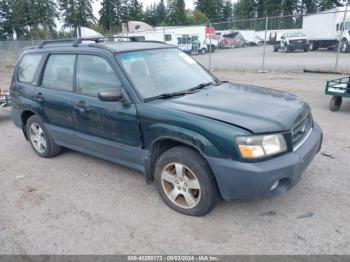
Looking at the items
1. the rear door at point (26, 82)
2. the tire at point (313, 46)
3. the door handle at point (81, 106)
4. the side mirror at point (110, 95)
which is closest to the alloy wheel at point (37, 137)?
the rear door at point (26, 82)

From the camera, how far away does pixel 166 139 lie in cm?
341

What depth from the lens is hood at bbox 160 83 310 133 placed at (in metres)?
3.01

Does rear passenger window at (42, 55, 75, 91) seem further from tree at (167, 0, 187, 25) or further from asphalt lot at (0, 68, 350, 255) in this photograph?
tree at (167, 0, 187, 25)

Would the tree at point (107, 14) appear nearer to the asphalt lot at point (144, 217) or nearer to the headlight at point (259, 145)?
the asphalt lot at point (144, 217)

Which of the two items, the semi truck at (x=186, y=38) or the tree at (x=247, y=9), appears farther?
the tree at (x=247, y=9)

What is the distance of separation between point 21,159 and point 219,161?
3.76 metres

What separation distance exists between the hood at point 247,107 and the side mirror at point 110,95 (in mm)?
506

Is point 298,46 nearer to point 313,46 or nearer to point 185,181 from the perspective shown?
point 313,46

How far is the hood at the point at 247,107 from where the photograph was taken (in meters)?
3.01

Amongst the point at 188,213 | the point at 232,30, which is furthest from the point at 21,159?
the point at 232,30

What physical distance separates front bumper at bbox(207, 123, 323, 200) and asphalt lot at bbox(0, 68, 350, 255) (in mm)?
429

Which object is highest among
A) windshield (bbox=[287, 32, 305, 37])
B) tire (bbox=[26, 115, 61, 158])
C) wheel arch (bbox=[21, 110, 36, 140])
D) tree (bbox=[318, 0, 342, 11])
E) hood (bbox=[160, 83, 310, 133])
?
tree (bbox=[318, 0, 342, 11])

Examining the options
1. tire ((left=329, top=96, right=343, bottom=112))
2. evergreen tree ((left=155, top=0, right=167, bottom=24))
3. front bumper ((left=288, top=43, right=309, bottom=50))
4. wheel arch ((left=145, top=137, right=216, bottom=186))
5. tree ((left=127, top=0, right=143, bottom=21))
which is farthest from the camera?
evergreen tree ((left=155, top=0, right=167, bottom=24))

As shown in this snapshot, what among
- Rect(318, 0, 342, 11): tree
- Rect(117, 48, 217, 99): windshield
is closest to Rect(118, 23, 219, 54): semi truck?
Rect(117, 48, 217, 99): windshield
